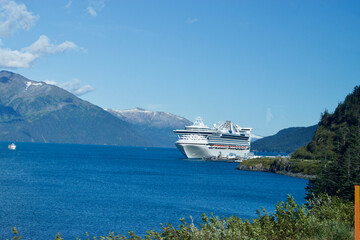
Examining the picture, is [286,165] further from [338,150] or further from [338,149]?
[338,149]

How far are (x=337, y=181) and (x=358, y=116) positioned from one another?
6082 cm

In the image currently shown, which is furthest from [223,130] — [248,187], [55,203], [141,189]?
[55,203]

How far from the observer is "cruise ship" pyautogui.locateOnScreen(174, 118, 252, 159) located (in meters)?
110

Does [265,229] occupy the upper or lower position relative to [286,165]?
lower

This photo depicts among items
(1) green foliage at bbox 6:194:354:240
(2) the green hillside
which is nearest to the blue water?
(2) the green hillside

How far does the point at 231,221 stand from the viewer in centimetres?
1392

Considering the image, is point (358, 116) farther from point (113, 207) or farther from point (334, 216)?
point (334, 216)

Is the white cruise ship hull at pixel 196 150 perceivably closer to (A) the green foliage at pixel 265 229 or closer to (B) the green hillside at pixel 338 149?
(B) the green hillside at pixel 338 149

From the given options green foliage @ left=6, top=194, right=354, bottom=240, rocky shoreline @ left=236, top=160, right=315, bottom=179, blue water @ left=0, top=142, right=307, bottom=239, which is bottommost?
blue water @ left=0, top=142, right=307, bottom=239

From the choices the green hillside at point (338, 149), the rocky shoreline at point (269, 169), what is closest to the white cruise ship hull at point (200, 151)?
the rocky shoreline at point (269, 169)

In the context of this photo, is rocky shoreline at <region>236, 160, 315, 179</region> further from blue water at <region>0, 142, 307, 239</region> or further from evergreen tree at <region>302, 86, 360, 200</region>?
blue water at <region>0, 142, 307, 239</region>

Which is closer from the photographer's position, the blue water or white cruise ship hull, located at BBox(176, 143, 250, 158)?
the blue water

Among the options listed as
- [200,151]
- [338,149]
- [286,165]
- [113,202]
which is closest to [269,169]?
[286,165]

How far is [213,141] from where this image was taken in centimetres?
11412
